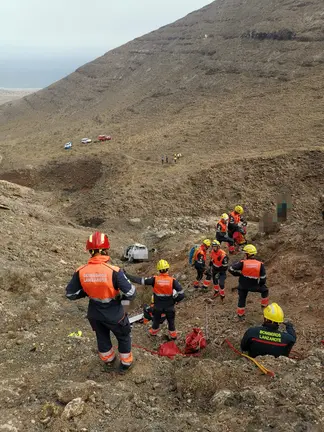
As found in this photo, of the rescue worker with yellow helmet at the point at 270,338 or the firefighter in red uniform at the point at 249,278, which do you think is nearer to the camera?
the rescue worker with yellow helmet at the point at 270,338

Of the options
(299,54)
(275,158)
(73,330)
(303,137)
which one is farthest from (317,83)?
(73,330)

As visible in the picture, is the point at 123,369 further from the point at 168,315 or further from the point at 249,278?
the point at 249,278

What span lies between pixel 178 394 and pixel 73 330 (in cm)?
382

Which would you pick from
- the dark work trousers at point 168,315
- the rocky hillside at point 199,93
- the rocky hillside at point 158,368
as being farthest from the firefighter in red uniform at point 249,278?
the rocky hillside at point 199,93

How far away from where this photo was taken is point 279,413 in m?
4.54

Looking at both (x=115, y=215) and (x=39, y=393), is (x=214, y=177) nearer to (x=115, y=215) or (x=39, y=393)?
(x=115, y=215)

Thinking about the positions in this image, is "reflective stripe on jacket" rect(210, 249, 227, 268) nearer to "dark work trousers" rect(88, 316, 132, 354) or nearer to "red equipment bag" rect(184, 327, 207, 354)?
"red equipment bag" rect(184, 327, 207, 354)

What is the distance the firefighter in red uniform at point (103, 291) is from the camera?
5367mm

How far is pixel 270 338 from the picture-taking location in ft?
19.9

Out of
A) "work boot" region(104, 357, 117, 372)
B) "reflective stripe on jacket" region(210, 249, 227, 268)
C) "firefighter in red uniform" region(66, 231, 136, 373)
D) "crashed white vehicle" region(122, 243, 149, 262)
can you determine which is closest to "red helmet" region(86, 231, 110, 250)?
"firefighter in red uniform" region(66, 231, 136, 373)

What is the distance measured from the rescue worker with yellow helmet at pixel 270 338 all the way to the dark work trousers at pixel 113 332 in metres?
2.03

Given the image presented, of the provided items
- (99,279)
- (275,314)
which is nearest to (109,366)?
(99,279)

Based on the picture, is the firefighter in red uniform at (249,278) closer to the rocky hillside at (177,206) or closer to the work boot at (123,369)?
the rocky hillside at (177,206)

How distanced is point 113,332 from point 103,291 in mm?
887
